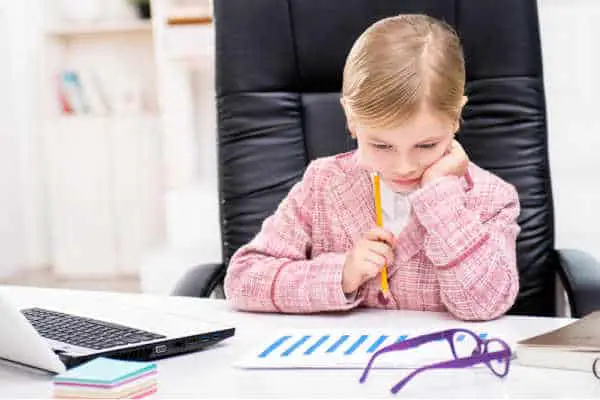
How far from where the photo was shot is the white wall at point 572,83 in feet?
8.48

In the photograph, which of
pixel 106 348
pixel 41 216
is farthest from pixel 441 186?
pixel 41 216

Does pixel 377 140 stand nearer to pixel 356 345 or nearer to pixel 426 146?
pixel 426 146

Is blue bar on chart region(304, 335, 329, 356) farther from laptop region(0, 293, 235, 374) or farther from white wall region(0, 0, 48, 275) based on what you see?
white wall region(0, 0, 48, 275)

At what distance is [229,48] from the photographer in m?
1.66

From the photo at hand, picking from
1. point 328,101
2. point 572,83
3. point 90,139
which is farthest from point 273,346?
point 90,139

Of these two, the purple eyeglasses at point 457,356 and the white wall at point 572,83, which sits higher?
the white wall at point 572,83

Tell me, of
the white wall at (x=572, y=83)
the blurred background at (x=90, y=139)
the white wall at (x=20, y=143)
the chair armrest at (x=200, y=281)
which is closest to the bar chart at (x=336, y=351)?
the chair armrest at (x=200, y=281)

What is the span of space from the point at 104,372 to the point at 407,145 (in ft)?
1.78

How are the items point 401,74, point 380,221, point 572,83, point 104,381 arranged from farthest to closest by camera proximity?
point 572,83 < point 380,221 < point 401,74 < point 104,381

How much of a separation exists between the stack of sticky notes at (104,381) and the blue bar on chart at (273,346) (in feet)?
0.59

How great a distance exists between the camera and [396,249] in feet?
4.42

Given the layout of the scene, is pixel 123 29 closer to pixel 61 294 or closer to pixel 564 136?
pixel 564 136

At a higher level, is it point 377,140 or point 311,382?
point 377,140

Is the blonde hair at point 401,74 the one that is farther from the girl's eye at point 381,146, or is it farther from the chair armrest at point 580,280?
the chair armrest at point 580,280
